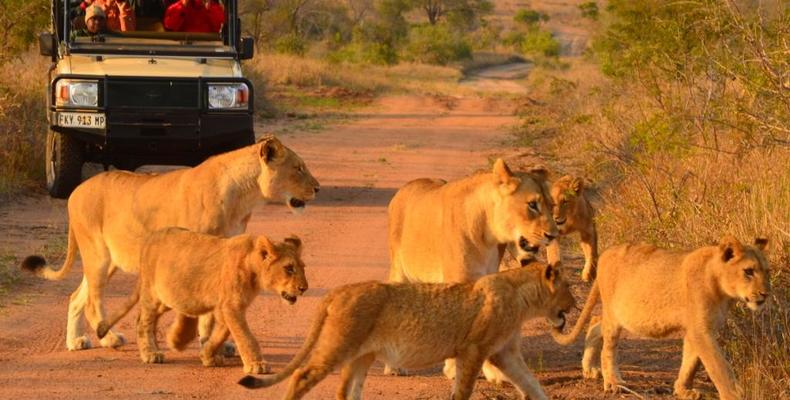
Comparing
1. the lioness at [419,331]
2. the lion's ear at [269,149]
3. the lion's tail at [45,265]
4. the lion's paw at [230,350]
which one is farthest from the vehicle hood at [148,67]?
Result: the lioness at [419,331]

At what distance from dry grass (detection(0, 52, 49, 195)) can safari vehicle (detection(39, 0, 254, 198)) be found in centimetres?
71

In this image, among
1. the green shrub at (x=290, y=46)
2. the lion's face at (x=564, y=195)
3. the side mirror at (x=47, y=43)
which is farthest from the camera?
the green shrub at (x=290, y=46)

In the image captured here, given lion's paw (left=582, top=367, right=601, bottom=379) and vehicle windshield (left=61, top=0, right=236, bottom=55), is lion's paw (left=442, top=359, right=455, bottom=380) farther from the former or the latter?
vehicle windshield (left=61, top=0, right=236, bottom=55)

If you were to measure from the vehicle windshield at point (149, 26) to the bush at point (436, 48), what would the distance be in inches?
1353

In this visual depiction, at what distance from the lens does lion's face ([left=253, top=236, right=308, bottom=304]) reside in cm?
705

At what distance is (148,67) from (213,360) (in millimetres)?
5885

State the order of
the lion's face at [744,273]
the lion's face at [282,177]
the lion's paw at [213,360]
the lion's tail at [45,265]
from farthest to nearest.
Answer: the lion's face at [282,177]
the lion's tail at [45,265]
the lion's paw at [213,360]
the lion's face at [744,273]

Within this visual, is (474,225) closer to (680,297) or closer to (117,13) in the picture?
(680,297)

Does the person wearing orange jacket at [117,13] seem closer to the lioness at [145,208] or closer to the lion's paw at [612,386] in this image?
the lioness at [145,208]

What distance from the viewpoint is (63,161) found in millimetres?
13211

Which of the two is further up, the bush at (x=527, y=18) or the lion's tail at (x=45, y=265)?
the lion's tail at (x=45, y=265)

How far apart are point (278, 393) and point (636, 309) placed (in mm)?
1804

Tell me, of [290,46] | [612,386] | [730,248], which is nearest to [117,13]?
[612,386]

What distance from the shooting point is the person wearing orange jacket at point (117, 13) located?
13461mm
